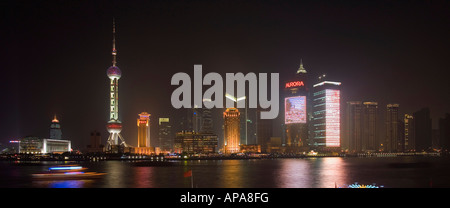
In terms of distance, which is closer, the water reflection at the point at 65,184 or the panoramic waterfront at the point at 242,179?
the water reflection at the point at 65,184

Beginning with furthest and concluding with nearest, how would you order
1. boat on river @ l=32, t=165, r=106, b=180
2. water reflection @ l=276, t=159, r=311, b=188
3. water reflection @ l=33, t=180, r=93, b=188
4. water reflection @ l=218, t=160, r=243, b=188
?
boat on river @ l=32, t=165, r=106, b=180
water reflection @ l=276, t=159, r=311, b=188
water reflection @ l=218, t=160, r=243, b=188
water reflection @ l=33, t=180, r=93, b=188

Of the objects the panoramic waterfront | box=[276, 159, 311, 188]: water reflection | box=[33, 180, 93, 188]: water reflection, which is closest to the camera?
box=[33, 180, 93, 188]: water reflection

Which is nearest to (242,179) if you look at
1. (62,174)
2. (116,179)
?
(116,179)

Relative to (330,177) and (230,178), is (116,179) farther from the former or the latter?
(330,177)

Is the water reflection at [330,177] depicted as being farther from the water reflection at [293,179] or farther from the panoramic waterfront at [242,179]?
the water reflection at [293,179]

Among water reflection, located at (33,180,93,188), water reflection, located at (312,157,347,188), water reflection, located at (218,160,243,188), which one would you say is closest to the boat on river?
water reflection, located at (33,180,93,188)

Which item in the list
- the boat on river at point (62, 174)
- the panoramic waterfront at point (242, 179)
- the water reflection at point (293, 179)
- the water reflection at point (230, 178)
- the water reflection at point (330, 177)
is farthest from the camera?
the boat on river at point (62, 174)

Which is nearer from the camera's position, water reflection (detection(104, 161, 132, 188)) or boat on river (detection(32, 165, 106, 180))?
water reflection (detection(104, 161, 132, 188))

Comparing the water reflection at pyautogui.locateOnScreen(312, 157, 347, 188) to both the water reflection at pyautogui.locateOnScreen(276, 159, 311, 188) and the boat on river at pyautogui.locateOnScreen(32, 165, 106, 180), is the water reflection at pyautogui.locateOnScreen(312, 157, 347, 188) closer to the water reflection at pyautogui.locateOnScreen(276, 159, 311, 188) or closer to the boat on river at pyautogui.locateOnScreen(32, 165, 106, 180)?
the water reflection at pyautogui.locateOnScreen(276, 159, 311, 188)

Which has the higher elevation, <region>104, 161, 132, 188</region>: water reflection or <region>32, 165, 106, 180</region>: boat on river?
<region>32, 165, 106, 180</region>: boat on river

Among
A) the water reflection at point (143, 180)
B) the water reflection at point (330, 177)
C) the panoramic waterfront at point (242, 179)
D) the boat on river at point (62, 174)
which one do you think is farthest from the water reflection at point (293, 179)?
the boat on river at point (62, 174)
